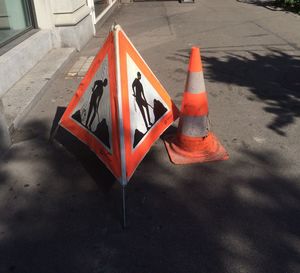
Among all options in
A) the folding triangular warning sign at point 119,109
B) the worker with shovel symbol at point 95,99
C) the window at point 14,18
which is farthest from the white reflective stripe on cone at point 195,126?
the window at point 14,18

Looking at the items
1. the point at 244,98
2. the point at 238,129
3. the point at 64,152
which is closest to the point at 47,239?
the point at 64,152

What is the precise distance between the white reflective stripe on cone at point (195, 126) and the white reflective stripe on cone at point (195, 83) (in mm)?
273

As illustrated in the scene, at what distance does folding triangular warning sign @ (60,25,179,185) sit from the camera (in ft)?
9.65

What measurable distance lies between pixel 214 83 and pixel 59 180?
329cm

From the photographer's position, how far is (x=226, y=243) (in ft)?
8.74

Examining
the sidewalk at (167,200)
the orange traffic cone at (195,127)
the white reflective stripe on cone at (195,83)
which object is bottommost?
the sidewalk at (167,200)

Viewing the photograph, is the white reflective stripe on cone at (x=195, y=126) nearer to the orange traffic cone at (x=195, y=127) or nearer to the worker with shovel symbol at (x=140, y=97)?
the orange traffic cone at (x=195, y=127)

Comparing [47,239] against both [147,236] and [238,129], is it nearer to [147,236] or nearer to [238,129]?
[147,236]

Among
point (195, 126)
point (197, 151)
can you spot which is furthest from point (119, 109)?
point (197, 151)

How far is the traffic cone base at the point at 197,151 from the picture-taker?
3.65 meters

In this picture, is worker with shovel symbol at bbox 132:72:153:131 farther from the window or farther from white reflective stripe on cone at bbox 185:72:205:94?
the window

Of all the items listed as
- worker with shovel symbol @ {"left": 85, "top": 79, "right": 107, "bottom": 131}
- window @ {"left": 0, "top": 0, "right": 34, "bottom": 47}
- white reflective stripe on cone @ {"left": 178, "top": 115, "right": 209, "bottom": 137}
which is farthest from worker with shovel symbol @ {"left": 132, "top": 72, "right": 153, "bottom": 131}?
window @ {"left": 0, "top": 0, "right": 34, "bottom": 47}

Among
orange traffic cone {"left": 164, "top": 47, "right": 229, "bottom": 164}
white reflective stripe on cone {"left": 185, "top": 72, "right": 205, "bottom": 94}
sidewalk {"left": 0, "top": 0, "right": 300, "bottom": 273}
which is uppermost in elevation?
white reflective stripe on cone {"left": 185, "top": 72, "right": 205, "bottom": 94}

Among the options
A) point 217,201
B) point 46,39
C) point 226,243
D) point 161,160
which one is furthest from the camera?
point 46,39
